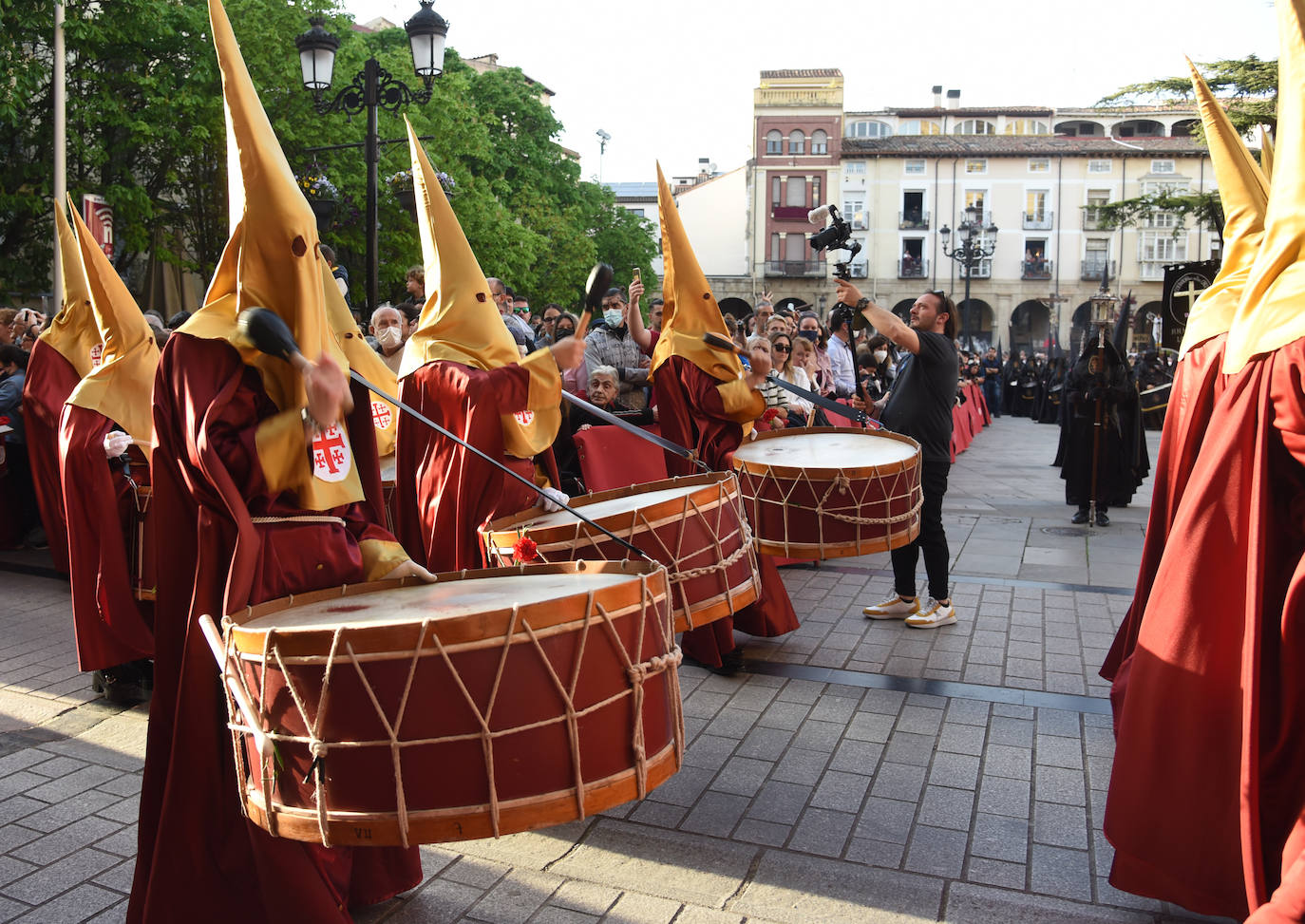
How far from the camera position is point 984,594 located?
310 inches

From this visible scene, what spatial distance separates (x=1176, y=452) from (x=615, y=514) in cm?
222

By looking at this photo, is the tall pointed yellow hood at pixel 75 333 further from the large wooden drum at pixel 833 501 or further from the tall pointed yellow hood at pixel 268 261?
the tall pointed yellow hood at pixel 268 261

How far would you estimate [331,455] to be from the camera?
3289mm

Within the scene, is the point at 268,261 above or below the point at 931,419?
above

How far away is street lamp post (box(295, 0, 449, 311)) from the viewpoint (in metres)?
10.6

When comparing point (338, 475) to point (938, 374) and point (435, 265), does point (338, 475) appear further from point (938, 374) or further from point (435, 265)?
point (938, 374)

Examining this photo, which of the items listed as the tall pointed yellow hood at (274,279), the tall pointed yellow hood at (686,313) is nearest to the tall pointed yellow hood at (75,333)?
the tall pointed yellow hood at (686,313)

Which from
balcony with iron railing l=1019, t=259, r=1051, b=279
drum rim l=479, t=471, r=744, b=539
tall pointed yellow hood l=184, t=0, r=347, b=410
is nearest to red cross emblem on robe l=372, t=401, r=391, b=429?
drum rim l=479, t=471, r=744, b=539

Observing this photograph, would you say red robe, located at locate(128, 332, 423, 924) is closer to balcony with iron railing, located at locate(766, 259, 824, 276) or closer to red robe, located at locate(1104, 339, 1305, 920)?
red robe, located at locate(1104, 339, 1305, 920)

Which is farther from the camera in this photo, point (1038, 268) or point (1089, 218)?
point (1038, 268)

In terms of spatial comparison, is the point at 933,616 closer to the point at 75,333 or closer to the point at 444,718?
the point at 444,718

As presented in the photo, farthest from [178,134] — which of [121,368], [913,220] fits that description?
[913,220]

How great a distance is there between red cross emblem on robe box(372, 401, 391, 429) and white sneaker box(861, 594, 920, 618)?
3476mm

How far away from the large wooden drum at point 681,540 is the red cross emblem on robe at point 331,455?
2.27 feet
